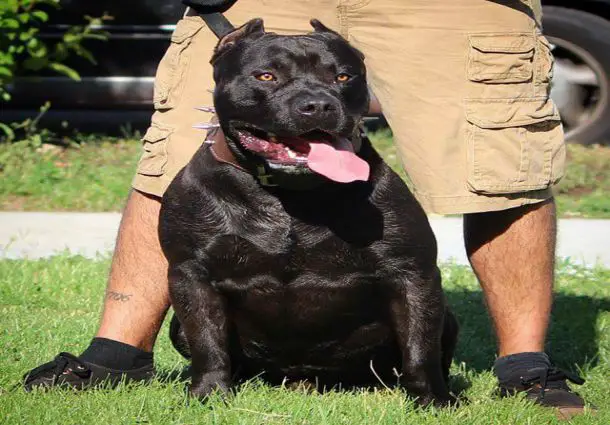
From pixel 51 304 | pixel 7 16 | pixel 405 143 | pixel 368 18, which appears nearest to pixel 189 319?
pixel 405 143

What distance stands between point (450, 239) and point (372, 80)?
2866 mm

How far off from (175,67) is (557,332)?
2.17 m

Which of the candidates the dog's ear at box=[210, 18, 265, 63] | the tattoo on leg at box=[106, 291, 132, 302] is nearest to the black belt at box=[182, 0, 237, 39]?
the dog's ear at box=[210, 18, 265, 63]

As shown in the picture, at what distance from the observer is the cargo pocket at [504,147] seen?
3814 millimetres

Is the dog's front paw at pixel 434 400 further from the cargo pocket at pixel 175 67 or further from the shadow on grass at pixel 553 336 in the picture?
the cargo pocket at pixel 175 67

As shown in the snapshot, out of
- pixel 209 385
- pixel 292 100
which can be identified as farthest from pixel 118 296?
pixel 292 100

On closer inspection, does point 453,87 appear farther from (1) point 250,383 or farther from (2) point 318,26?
(1) point 250,383

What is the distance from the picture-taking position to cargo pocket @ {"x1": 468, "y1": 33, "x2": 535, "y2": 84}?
3816 mm

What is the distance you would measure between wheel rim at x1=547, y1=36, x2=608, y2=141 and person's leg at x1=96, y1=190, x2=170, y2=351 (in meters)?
5.05

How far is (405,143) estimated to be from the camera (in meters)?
3.90

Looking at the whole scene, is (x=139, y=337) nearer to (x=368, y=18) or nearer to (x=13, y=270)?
(x=368, y=18)

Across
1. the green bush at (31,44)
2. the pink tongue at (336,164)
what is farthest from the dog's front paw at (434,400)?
the green bush at (31,44)

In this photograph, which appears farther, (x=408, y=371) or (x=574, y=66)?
(x=574, y=66)

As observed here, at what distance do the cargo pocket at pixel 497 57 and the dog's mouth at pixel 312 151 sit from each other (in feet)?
2.04
